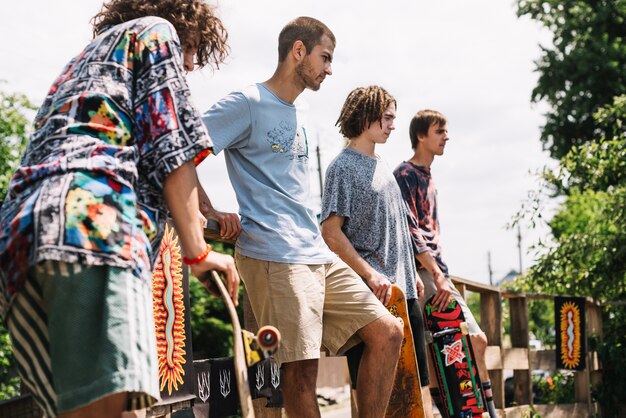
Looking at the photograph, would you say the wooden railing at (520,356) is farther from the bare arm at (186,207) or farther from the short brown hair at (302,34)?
the bare arm at (186,207)

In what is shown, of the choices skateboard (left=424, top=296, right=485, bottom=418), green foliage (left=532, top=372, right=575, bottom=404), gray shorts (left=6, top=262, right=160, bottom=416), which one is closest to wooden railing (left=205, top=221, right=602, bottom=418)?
green foliage (left=532, top=372, right=575, bottom=404)

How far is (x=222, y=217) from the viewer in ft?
10.0

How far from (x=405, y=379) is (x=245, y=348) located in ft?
6.58

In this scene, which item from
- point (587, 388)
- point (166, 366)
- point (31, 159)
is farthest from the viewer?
point (587, 388)

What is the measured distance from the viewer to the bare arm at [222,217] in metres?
3.06

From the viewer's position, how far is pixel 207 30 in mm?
2342

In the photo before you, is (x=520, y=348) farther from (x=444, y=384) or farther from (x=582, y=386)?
(x=444, y=384)

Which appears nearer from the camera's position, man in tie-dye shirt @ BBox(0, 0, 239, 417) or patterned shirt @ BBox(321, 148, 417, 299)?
man in tie-dye shirt @ BBox(0, 0, 239, 417)

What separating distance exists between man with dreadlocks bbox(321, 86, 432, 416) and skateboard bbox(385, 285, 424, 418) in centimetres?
8

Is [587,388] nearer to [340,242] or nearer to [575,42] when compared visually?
[340,242]

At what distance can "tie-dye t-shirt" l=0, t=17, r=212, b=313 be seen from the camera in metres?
1.83

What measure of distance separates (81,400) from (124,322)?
18 cm

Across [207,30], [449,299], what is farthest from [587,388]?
[207,30]

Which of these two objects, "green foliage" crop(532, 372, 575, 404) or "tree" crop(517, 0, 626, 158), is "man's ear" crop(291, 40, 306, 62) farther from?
"tree" crop(517, 0, 626, 158)
